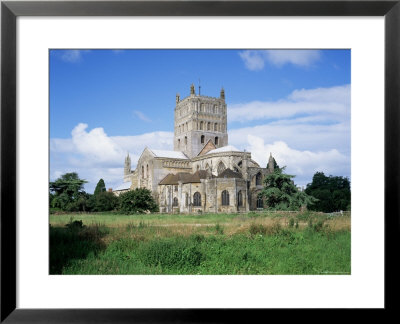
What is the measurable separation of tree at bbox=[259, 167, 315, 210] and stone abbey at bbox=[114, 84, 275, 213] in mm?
4003

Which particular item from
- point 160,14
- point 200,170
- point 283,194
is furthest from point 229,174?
point 160,14

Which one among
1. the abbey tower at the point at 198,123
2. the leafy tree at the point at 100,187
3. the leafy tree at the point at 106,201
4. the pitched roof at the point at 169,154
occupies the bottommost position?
the leafy tree at the point at 106,201

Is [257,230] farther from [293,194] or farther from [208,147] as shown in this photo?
[208,147]

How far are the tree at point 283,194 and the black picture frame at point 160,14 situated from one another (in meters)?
13.3

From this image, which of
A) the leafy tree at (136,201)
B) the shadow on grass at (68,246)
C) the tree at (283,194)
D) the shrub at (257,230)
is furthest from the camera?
the leafy tree at (136,201)

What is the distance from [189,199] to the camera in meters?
27.9

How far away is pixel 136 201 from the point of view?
20203 mm

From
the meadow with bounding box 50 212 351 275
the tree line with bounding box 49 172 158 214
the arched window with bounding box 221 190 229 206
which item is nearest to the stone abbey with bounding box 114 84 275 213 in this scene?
the arched window with bounding box 221 190 229 206

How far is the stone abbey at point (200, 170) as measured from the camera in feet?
86.7

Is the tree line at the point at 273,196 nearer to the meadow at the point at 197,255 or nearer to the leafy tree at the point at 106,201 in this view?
the leafy tree at the point at 106,201

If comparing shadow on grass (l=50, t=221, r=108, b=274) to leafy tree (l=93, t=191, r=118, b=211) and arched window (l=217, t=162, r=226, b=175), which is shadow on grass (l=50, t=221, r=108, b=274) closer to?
leafy tree (l=93, t=191, r=118, b=211)

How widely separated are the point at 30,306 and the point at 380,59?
171 inches

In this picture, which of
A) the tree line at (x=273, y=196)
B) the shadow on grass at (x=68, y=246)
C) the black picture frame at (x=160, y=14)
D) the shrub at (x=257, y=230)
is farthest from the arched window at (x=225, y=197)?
the black picture frame at (x=160, y=14)

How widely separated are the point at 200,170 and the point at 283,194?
38.8 feet
